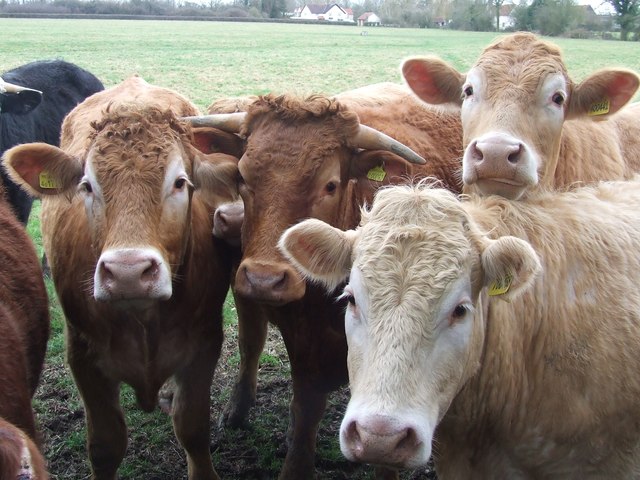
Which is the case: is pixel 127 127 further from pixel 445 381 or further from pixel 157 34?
pixel 157 34

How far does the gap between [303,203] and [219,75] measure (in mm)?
21742

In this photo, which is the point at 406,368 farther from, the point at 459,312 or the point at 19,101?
the point at 19,101

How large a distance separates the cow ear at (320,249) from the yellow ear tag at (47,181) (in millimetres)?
1489

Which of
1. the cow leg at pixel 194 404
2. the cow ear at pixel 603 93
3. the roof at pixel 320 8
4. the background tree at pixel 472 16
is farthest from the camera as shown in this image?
the roof at pixel 320 8

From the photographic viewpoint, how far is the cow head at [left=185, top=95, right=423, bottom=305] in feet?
11.4

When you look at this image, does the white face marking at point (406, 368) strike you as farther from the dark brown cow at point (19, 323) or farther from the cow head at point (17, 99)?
the cow head at point (17, 99)

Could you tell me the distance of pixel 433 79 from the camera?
487 cm

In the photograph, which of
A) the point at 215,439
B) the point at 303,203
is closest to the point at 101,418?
the point at 215,439

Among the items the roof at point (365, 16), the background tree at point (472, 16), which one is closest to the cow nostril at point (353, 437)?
the background tree at point (472, 16)

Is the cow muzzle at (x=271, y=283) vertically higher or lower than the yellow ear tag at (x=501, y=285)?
lower

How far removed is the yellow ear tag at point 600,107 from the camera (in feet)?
14.4

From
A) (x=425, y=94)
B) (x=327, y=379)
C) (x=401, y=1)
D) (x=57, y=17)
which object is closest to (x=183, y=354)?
(x=327, y=379)

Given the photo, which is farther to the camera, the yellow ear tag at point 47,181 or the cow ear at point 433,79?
the cow ear at point 433,79

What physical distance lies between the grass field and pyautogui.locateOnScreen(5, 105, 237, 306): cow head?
5.51 feet
